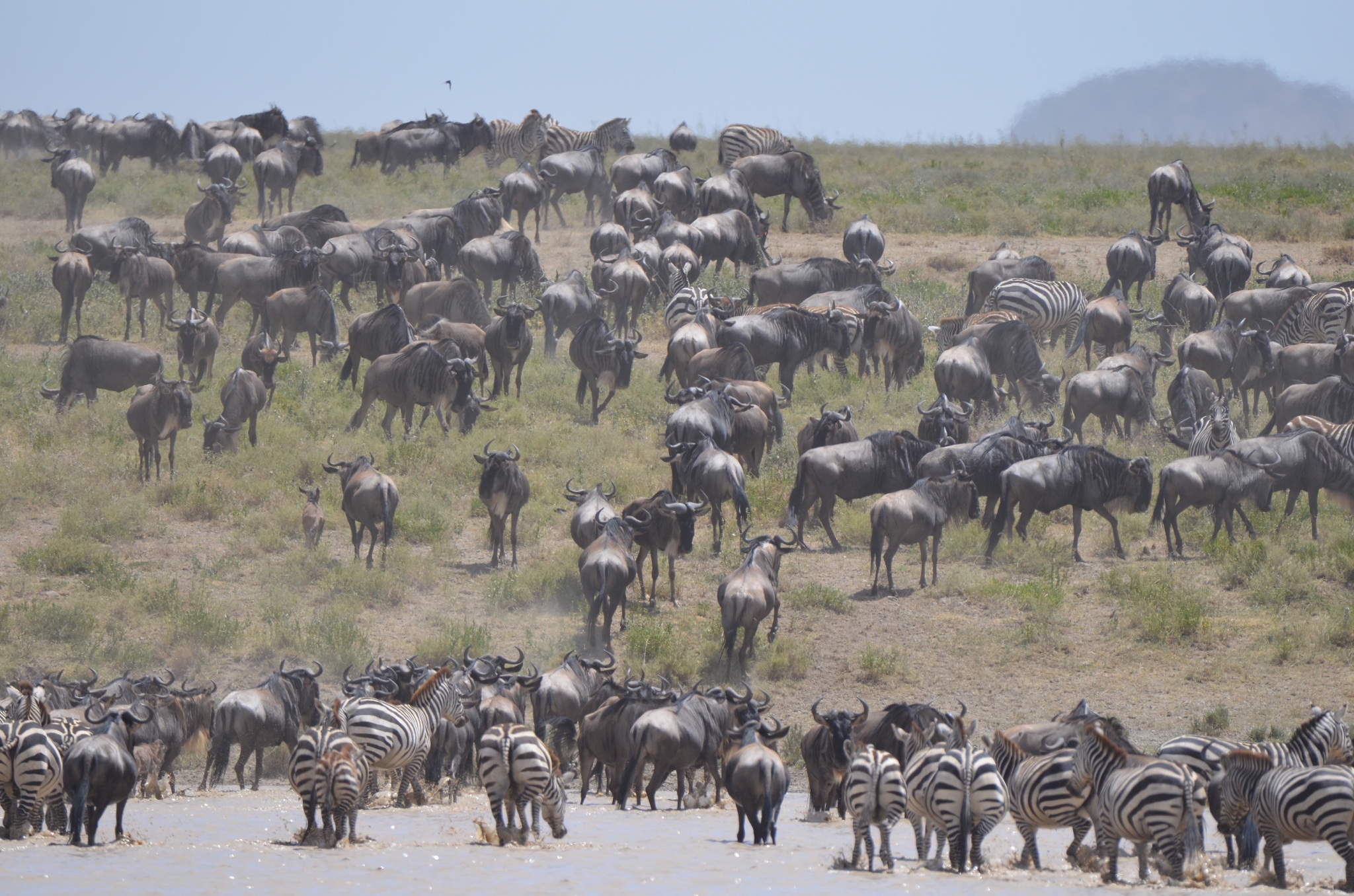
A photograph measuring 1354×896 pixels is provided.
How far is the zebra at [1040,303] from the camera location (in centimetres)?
2272

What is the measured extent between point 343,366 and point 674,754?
12708 millimetres

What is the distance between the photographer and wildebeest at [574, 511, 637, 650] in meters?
13.1

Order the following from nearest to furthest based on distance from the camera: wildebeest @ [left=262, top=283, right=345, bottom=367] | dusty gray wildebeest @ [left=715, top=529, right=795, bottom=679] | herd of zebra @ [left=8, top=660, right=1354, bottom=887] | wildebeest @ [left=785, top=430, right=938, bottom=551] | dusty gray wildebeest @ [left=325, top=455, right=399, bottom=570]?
herd of zebra @ [left=8, top=660, right=1354, bottom=887], dusty gray wildebeest @ [left=715, top=529, right=795, bottom=679], dusty gray wildebeest @ [left=325, top=455, right=399, bottom=570], wildebeest @ [left=785, top=430, right=938, bottom=551], wildebeest @ [left=262, top=283, right=345, bottom=367]

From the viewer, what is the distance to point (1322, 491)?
701 inches

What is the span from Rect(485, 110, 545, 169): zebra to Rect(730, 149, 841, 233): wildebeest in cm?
741

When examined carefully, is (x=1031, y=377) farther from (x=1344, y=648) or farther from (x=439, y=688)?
(x=439, y=688)

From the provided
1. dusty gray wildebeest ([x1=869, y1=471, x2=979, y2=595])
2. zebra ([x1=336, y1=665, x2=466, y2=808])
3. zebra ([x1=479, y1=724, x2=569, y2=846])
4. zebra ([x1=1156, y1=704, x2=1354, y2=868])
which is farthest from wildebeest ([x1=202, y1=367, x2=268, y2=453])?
zebra ([x1=1156, y1=704, x2=1354, y2=868])

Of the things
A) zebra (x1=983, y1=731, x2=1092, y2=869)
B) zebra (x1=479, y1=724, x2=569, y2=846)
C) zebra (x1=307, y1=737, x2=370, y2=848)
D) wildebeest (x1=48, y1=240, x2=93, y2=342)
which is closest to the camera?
zebra (x1=983, y1=731, x2=1092, y2=869)

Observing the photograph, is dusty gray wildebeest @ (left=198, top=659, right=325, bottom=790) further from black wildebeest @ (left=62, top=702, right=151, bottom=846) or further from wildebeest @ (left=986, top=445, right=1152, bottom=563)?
wildebeest @ (left=986, top=445, right=1152, bottom=563)

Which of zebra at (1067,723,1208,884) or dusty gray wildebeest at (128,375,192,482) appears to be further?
dusty gray wildebeest at (128,375,192,482)

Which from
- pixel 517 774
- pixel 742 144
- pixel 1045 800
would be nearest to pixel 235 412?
pixel 517 774

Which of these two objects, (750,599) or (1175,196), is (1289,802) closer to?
(750,599)

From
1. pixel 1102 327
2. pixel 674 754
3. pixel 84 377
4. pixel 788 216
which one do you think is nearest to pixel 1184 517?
pixel 1102 327

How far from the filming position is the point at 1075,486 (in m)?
15.7
